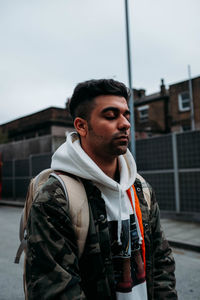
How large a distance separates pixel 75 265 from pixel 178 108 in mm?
27557

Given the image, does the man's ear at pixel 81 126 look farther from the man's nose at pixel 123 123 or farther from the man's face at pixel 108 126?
the man's nose at pixel 123 123

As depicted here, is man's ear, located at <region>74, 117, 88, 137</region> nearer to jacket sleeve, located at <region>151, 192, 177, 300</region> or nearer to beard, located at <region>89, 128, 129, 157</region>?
beard, located at <region>89, 128, 129, 157</region>

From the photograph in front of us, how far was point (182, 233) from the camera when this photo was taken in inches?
269

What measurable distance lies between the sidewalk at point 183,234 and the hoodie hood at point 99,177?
191 inches

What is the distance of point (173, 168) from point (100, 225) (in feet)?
25.5

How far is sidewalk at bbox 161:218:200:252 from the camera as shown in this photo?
5.90 meters

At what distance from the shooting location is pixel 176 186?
28.4ft

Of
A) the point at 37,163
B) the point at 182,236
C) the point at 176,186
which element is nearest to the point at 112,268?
the point at 182,236

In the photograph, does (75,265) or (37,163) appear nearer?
(75,265)

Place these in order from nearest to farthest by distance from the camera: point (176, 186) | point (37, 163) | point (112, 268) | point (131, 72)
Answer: point (112, 268) → point (176, 186) → point (131, 72) → point (37, 163)

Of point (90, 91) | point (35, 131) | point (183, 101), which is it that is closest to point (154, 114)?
point (183, 101)

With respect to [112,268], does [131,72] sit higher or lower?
higher

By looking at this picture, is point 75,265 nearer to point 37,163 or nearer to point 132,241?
point 132,241

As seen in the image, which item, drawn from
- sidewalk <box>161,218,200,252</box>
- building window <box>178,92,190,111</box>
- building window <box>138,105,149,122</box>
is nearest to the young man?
sidewalk <box>161,218,200,252</box>
